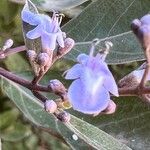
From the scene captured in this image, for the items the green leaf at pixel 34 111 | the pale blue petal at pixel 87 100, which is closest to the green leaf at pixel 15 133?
the green leaf at pixel 34 111

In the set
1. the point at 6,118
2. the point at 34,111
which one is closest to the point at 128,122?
the point at 34,111

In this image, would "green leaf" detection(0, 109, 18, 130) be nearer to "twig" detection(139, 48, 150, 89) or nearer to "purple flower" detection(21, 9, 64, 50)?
"purple flower" detection(21, 9, 64, 50)

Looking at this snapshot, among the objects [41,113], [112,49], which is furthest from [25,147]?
[112,49]

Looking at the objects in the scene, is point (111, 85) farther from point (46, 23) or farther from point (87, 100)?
point (46, 23)

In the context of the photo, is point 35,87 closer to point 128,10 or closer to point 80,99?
point 80,99

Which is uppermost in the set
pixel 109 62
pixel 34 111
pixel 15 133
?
pixel 109 62

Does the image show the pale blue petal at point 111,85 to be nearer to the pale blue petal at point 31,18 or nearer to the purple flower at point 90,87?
the purple flower at point 90,87

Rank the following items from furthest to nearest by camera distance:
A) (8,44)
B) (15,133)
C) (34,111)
→ (15,133) < (34,111) < (8,44)
